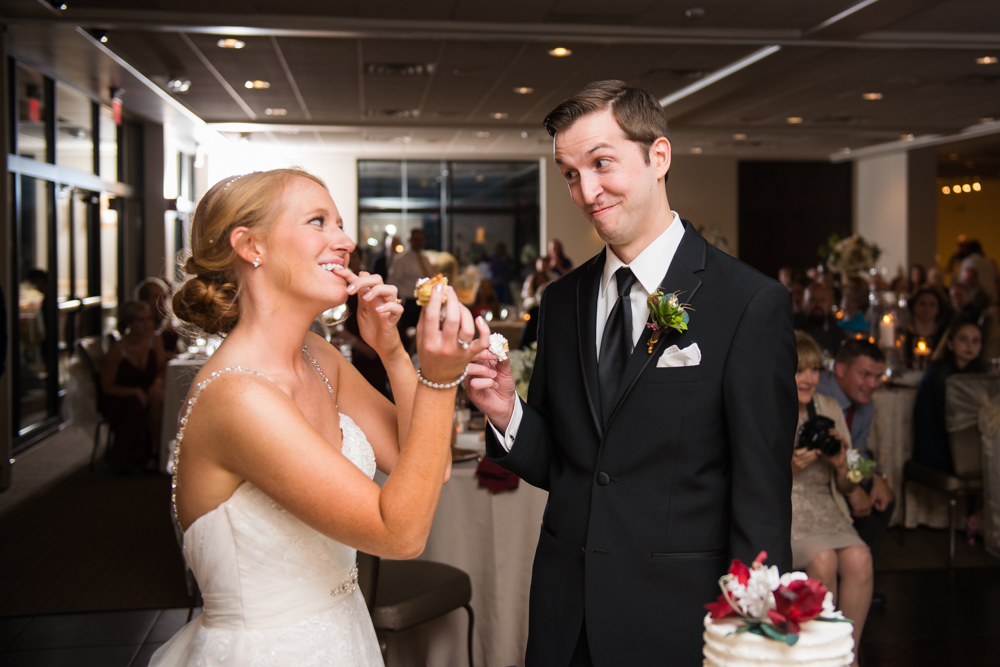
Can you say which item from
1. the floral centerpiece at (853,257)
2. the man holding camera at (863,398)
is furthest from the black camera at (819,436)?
the floral centerpiece at (853,257)

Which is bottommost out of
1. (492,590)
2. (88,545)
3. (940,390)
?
(88,545)

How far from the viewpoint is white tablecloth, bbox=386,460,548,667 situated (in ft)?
10.6

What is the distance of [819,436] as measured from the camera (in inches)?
131

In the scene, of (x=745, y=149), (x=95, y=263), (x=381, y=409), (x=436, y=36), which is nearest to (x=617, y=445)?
(x=381, y=409)

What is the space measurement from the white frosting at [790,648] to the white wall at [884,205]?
16.1 metres

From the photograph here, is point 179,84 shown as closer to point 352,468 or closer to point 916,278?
point 352,468

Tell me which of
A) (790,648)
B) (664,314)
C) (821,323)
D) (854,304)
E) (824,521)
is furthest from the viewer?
(854,304)

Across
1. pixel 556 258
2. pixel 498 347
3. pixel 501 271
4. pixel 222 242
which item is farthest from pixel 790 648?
pixel 501 271

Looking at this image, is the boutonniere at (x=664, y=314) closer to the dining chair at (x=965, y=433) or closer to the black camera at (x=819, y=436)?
the black camera at (x=819, y=436)

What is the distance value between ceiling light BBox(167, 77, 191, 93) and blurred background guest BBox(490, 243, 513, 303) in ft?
28.0

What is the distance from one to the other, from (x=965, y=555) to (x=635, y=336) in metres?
4.32

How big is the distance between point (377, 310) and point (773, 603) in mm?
903

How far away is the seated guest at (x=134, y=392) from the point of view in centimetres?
679

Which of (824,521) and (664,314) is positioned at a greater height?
(664,314)
